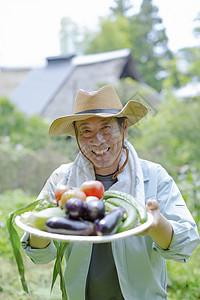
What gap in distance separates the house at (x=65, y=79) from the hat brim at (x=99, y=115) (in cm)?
1120

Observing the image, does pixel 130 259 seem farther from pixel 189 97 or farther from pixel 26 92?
pixel 26 92

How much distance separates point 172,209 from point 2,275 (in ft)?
8.76

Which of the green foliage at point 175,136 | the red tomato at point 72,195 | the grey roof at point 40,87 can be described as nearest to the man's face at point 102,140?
the red tomato at point 72,195

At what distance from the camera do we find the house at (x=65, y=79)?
14.2 metres

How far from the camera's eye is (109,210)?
4.28ft

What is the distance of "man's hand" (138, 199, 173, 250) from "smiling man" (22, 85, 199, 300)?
0.11 m

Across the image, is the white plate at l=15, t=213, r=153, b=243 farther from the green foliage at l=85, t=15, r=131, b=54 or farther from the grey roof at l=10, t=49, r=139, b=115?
the green foliage at l=85, t=15, r=131, b=54

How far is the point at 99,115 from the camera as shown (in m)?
1.61

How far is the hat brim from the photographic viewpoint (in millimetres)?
1663

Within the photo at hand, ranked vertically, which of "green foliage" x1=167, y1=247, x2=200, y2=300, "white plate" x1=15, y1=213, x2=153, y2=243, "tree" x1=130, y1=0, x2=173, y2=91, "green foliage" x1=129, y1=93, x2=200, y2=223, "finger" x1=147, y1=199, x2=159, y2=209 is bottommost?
"green foliage" x1=167, y1=247, x2=200, y2=300

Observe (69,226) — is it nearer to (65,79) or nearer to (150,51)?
(65,79)

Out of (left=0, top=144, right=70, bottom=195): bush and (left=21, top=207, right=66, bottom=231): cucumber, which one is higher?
(left=21, top=207, right=66, bottom=231): cucumber

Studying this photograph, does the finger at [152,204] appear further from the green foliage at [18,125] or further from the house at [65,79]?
the house at [65,79]

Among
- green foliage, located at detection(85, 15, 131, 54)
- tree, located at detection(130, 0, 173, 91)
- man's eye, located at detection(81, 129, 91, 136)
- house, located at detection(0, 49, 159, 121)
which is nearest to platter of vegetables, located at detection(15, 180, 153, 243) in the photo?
man's eye, located at detection(81, 129, 91, 136)
